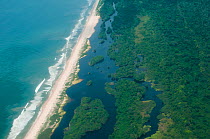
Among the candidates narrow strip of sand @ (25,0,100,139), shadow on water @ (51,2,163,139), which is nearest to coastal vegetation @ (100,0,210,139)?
shadow on water @ (51,2,163,139)

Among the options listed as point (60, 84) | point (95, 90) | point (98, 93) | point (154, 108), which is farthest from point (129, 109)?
point (60, 84)

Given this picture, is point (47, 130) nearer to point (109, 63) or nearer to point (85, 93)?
point (85, 93)

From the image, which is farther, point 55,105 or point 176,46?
point 176,46

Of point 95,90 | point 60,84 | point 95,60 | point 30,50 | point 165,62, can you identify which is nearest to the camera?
point 95,90

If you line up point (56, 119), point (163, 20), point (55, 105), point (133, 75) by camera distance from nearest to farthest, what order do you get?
point (56, 119), point (55, 105), point (133, 75), point (163, 20)

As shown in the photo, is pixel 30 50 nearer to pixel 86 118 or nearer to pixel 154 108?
pixel 86 118

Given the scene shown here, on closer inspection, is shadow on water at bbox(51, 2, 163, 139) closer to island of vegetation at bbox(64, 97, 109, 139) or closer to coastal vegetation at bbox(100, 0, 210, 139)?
island of vegetation at bbox(64, 97, 109, 139)

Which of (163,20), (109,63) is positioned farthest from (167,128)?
(163,20)
